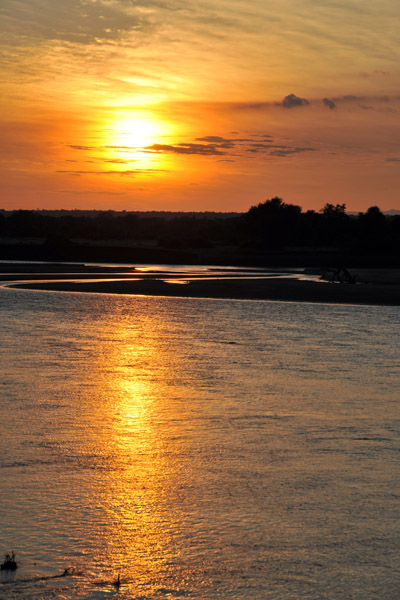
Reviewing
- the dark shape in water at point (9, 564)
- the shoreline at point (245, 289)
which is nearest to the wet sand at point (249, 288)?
the shoreline at point (245, 289)

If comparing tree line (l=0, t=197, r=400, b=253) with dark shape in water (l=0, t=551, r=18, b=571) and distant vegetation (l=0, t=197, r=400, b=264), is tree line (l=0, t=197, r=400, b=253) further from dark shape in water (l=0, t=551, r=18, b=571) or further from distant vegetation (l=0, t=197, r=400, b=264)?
dark shape in water (l=0, t=551, r=18, b=571)

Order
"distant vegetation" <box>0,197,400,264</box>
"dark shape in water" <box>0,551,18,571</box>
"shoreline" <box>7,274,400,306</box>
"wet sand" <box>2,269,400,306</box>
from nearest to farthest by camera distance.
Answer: "dark shape in water" <box>0,551,18,571</box> → "shoreline" <box>7,274,400,306</box> → "wet sand" <box>2,269,400,306</box> → "distant vegetation" <box>0,197,400,264</box>

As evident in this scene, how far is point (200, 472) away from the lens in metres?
8.49

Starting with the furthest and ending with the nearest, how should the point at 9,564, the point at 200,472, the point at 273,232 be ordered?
1. the point at 273,232
2. the point at 200,472
3. the point at 9,564

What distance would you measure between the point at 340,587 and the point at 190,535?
4.87ft

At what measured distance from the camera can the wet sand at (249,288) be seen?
36.3 meters

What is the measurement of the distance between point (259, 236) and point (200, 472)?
124213 mm

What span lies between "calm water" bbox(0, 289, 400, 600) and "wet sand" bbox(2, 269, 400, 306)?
1782cm

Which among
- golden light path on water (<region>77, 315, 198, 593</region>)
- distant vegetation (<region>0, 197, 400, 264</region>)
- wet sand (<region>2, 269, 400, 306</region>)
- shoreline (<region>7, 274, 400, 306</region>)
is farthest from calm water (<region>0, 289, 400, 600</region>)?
distant vegetation (<region>0, 197, 400, 264</region>)

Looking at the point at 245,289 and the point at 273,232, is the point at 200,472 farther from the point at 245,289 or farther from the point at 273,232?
the point at 273,232

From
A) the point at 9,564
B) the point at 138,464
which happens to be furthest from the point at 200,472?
the point at 9,564

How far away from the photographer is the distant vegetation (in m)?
94.1

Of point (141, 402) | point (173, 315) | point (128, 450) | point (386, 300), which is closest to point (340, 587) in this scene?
point (128, 450)

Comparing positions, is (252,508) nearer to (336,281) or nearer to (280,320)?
(280,320)
